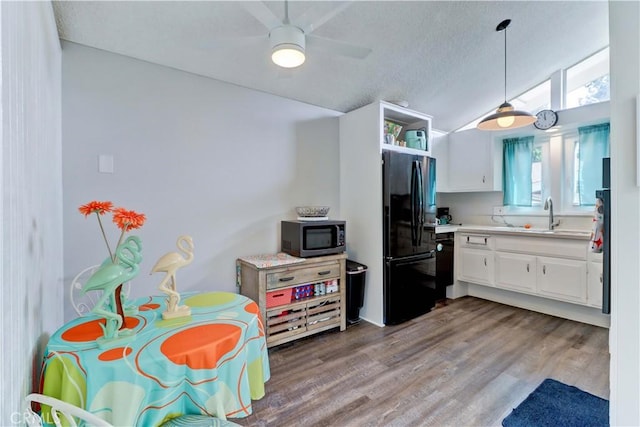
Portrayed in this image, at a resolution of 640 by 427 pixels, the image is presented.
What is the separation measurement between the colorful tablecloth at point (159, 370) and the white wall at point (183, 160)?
1.13 meters

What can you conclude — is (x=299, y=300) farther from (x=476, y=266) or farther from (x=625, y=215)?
(x=476, y=266)

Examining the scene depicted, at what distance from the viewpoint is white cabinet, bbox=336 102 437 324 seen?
9.61ft

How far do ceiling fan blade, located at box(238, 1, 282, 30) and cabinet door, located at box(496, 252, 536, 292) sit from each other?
3371 mm

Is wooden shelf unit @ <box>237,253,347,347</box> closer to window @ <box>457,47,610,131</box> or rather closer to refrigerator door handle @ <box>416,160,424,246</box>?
refrigerator door handle @ <box>416,160,424,246</box>

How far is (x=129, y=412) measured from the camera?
94 cm

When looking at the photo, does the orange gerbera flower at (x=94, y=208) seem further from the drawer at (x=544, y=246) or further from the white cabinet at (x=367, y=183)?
the drawer at (x=544, y=246)

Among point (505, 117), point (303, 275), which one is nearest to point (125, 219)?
point (303, 275)

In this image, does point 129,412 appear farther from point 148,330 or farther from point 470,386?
point 470,386

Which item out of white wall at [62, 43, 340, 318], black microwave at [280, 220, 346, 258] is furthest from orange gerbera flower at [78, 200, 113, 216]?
black microwave at [280, 220, 346, 258]

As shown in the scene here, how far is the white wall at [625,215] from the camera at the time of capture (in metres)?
0.85

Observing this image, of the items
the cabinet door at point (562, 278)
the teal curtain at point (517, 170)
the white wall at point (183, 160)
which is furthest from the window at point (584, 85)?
the white wall at point (183, 160)

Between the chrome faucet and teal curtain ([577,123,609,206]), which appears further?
the chrome faucet

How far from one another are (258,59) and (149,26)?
787 mm

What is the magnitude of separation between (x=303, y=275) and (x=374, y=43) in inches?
81.7
